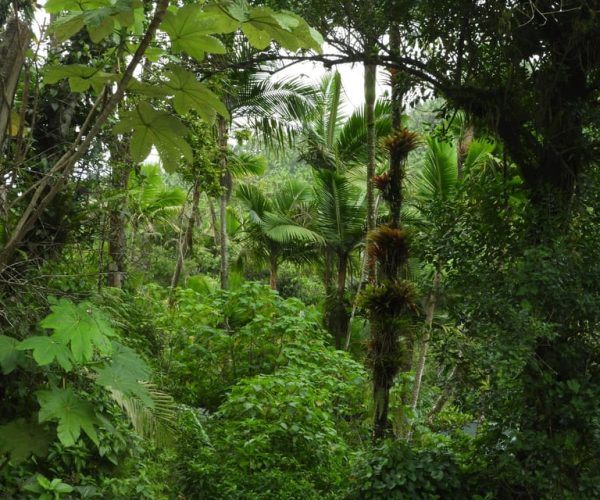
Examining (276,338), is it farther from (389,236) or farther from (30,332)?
(30,332)

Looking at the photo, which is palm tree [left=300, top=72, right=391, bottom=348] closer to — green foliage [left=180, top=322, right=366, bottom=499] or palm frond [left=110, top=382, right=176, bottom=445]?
green foliage [left=180, top=322, right=366, bottom=499]

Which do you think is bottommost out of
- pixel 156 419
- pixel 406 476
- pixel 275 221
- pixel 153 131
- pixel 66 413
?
pixel 406 476

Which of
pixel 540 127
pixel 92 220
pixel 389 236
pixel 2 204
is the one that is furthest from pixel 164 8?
pixel 389 236

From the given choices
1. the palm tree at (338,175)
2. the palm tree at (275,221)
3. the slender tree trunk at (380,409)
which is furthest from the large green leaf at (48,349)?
the palm tree at (275,221)

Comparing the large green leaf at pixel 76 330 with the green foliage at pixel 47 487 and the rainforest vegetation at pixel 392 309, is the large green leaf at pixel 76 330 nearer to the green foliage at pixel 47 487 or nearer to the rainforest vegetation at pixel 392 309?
the rainforest vegetation at pixel 392 309

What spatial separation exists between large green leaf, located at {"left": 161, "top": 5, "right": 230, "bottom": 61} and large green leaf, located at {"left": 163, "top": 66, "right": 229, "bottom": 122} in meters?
0.06

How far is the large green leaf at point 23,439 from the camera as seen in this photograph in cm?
177

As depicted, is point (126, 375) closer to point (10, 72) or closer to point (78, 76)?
point (78, 76)

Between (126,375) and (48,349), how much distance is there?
19 centimetres

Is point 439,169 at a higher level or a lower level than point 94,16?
higher

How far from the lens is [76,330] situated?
5.32 feet

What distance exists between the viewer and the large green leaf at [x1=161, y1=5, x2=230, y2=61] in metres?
1.52

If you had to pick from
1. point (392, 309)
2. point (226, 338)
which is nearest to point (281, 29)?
point (392, 309)

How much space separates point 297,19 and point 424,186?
483 inches
